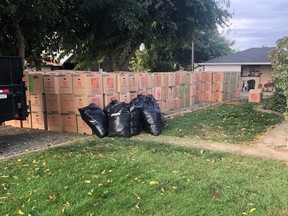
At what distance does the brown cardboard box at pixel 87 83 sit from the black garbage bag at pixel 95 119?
45cm

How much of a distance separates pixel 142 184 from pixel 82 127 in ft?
13.7

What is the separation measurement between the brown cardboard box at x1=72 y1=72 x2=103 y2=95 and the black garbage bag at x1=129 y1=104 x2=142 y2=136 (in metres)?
1.05

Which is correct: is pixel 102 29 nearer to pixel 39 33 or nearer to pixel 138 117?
pixel 39 33

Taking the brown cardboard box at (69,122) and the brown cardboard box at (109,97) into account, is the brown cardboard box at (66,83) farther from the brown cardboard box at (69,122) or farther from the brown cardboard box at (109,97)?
the brown cardboard box at (109,97)

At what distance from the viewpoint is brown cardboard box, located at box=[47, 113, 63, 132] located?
28.6 feet

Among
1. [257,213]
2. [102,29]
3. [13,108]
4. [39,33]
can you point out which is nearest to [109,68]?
[102,29]

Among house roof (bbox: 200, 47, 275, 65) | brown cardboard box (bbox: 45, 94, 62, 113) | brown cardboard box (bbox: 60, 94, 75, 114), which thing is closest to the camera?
brown cardboard box (bbox: 60, 94, 75, 114)

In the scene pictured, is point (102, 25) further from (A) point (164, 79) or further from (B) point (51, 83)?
(B) point (51, 83)

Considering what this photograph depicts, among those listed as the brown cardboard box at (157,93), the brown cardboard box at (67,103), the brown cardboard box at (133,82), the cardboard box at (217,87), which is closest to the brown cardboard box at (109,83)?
the brown cardboard box at (133,82)

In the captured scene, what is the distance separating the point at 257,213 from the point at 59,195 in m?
2.40

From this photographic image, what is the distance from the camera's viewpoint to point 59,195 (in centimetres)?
420

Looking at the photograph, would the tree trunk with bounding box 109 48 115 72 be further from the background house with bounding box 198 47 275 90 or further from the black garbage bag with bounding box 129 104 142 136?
the background house with bounding box 198 47 275 90

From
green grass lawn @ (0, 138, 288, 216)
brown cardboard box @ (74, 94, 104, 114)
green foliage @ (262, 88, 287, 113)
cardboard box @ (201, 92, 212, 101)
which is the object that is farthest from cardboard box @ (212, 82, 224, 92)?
green grass lawn @ (0, 138, 288, 216)

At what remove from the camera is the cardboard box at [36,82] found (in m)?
8.72
